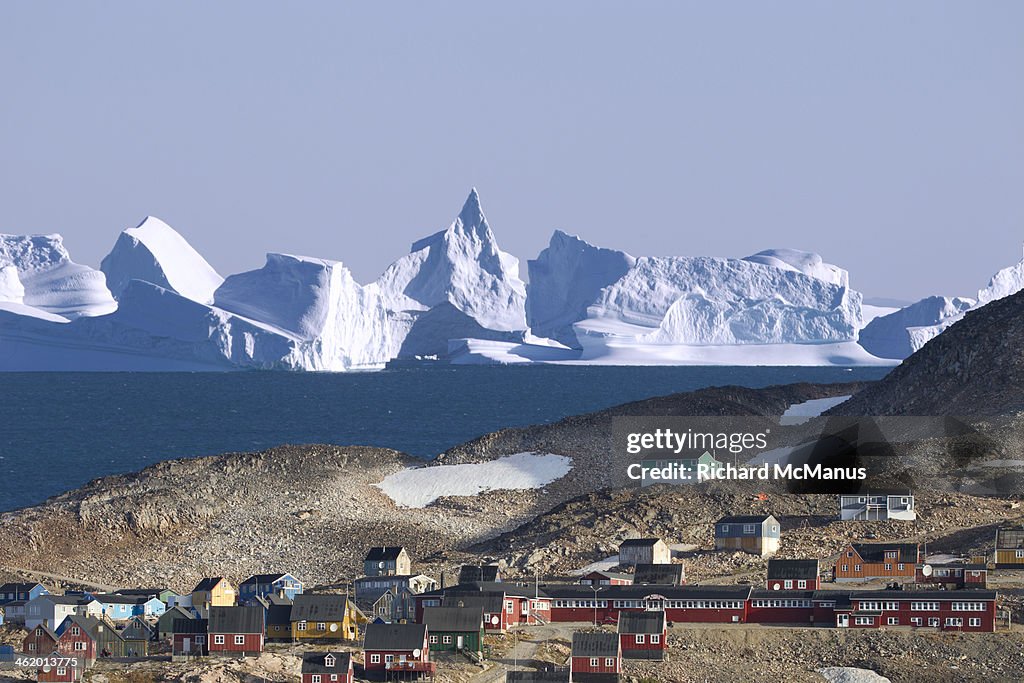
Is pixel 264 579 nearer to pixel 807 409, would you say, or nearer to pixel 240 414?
pixel 807 409

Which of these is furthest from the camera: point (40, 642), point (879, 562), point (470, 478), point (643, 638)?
point (470, 478)

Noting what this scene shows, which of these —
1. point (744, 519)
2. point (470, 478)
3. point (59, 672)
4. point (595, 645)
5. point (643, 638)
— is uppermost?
point (470, 478)

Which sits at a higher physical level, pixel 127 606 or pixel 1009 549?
pixel 1009 549

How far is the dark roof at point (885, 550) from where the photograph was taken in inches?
2105

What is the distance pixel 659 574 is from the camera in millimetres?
53156

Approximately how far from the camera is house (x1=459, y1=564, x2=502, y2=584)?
5364 centimetres

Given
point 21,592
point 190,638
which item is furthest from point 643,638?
point 21,592

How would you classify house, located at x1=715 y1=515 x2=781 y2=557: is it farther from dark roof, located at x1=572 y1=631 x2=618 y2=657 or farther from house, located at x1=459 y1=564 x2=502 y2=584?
dark roof, located at x1=572 y1=631 x2=618 y2=657

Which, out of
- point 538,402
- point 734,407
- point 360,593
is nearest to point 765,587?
point 360,593

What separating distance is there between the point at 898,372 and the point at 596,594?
43206 mm

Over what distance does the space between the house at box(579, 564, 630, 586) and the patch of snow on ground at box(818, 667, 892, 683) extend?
9.08 metres

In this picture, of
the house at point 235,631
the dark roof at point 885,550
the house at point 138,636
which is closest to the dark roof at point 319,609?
the house at point 235,631

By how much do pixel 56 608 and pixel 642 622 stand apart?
15623 mm

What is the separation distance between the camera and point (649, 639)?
1773 inches
